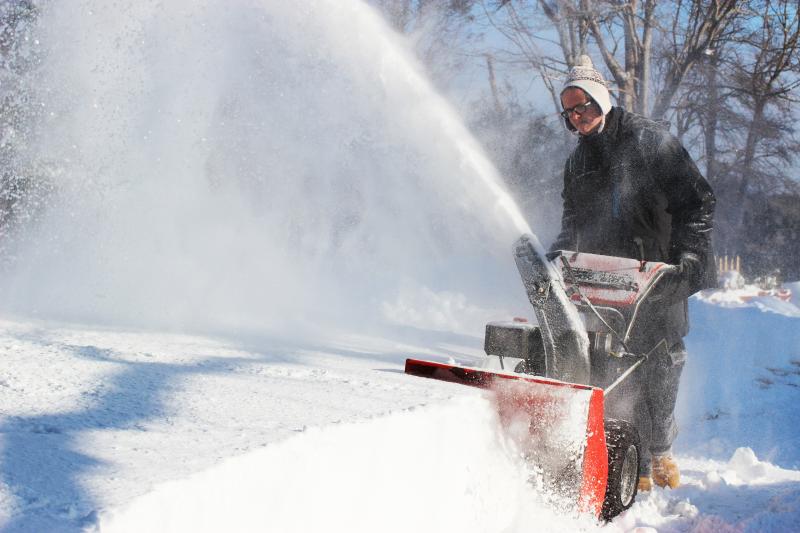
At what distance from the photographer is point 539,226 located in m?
14.9

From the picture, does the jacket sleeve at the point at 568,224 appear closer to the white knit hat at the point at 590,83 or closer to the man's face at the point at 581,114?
the man's face at the point at 581,114

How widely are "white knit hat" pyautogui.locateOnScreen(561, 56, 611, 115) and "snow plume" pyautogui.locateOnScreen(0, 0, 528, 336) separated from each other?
666 millimetres

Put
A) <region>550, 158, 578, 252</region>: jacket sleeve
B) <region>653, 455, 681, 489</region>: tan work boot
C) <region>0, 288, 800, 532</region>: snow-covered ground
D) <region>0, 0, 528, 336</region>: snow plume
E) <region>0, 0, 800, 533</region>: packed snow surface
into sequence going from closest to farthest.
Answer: <region>0, 288, 800, 532</region>: snow-covered ground, <region>0, 0, 800, 533</region>: packed snow surface, <region>653, 455, 681, 489</region>: tan work boot, <region>550, 158, 578, 252</region>: jacket sleeve, <region>0, 0, 528, 336</region>: snow plume

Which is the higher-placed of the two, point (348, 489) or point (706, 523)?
point (348, 489)

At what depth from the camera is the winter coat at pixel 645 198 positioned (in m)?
3.37

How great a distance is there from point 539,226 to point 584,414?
12.6 m

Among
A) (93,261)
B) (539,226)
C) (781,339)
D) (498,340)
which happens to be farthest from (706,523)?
(539,226)

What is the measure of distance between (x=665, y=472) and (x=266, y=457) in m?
2.26

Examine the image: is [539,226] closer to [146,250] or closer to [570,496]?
[146,250]

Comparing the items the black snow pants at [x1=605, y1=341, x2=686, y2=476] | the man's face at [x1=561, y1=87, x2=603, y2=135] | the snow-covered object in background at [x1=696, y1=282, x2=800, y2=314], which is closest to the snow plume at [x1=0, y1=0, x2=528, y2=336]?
the man's face at [x1=561, y1=87, x2=603, y2=135]

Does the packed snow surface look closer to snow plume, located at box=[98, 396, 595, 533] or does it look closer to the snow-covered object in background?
snow plume, located at box=[98, 396, 595, 533]

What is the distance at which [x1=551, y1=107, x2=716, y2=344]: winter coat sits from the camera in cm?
337

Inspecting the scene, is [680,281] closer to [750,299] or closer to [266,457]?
[266,457]

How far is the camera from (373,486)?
221cm
